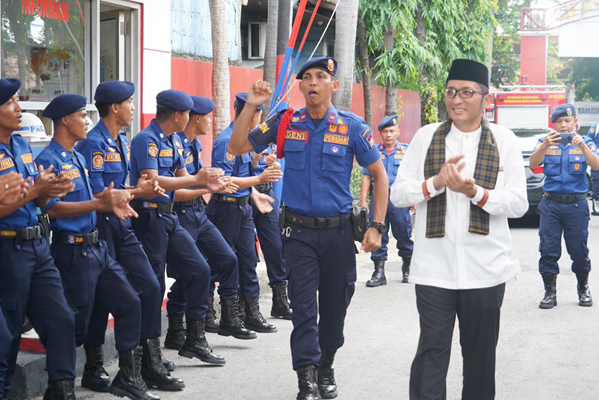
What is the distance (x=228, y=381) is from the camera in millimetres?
6230

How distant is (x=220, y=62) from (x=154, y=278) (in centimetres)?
514

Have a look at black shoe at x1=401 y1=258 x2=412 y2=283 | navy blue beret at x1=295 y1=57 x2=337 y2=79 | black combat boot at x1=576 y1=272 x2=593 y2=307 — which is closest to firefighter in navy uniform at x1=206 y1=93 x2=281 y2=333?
navy blue beret at x1=295 y1=57 x2=337 y2=79

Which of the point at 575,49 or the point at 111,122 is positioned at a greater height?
the point at 575,49

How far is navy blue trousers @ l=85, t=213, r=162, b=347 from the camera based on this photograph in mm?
5711

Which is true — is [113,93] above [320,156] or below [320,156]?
above

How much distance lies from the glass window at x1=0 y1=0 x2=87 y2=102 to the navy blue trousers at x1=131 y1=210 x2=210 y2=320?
241 cm

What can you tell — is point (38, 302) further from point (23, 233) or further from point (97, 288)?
point (97, 288)

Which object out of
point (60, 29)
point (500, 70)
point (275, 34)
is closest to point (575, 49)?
point (500, 70)

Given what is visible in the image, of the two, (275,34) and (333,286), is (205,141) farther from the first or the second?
(333,286)

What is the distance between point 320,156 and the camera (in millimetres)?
5703

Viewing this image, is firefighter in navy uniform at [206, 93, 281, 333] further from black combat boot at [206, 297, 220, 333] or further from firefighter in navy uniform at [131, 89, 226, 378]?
firefighter in navy uniform at [131, 89, 226, 378]

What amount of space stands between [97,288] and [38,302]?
0.65 metres

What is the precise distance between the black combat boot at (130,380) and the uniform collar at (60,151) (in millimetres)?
1332

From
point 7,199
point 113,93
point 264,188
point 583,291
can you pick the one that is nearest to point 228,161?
point 264,188
